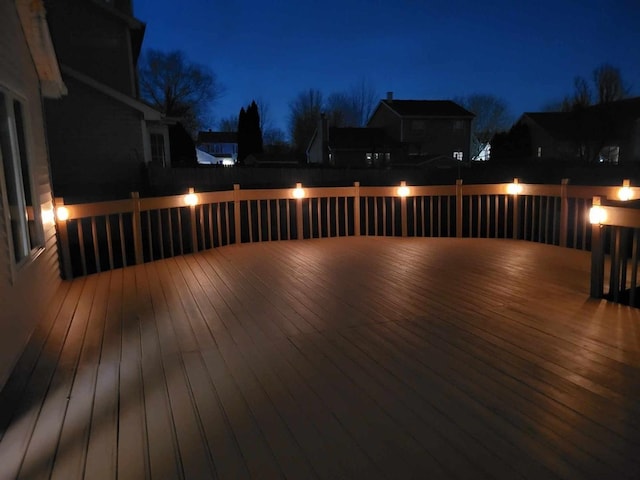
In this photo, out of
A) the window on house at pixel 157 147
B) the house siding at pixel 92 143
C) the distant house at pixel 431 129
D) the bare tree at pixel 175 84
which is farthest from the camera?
the bare tree at pixel 175 84

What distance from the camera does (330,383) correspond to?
8.41 ft

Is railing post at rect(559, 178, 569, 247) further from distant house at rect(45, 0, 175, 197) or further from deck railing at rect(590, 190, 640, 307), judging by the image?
distant house at rect(45, 0, 175, 197)

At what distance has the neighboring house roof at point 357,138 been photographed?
2642cm

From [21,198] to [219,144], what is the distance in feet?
147

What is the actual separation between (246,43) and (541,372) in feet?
283

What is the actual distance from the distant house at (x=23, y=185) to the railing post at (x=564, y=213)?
21.3 feet

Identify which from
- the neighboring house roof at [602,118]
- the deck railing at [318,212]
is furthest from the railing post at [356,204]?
the neighboring house roof at [602,118]

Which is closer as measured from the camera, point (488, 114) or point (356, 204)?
point (356, 204)

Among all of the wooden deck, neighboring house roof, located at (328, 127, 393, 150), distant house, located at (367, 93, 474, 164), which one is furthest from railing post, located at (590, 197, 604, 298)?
distant house, located at (367, 93, 474, 164)

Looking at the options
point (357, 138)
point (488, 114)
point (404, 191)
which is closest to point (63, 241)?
point (404, 191)

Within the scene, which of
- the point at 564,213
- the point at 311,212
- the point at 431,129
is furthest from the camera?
the point at 431,129

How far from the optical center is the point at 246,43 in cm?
7975

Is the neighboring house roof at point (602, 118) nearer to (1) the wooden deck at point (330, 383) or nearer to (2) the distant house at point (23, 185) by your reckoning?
(1) the wooden deck at point (330, 383)

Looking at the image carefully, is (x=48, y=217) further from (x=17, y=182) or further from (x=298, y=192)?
(x=298, y=192)
